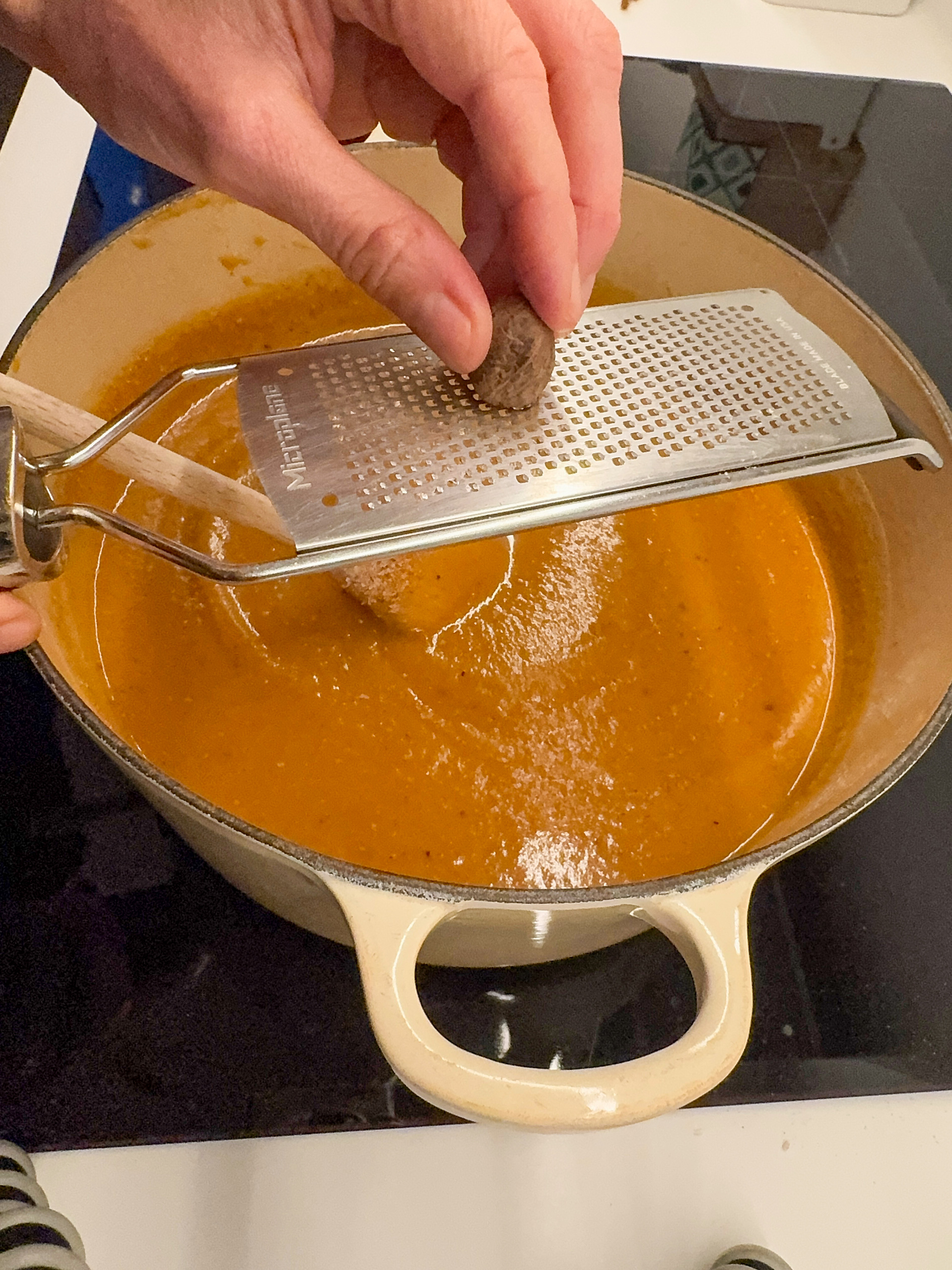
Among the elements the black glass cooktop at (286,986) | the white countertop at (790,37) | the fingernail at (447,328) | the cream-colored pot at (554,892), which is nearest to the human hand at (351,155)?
the fingernail at (447,328)

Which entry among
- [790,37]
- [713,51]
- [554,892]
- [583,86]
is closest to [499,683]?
[554,892]

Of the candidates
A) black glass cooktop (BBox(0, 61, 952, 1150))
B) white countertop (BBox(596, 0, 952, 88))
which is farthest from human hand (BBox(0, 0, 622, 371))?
white countertop (BBox(596, 0, 952, 88))

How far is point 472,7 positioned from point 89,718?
520 millimetres

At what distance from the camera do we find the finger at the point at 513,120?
23.5 inches

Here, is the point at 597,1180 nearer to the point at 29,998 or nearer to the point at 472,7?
the point at 29,998

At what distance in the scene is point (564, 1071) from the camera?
426 millimetres

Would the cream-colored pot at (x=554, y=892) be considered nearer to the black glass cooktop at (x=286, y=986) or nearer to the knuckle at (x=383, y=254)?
the black glass cooktop at (x=286, y=986)

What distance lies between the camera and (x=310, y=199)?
1.90 ft

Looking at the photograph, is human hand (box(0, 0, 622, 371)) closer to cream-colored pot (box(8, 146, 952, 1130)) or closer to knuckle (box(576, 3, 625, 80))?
knuckle (box(576, 3, 625, 80))

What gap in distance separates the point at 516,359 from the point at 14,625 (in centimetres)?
37

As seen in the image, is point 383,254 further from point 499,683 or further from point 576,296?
point 499,683

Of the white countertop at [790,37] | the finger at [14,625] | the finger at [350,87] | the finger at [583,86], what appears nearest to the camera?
the finger at [14,625]

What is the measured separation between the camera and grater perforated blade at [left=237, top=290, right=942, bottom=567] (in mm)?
573

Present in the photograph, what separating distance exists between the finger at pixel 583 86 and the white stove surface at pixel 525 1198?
2.27ft
